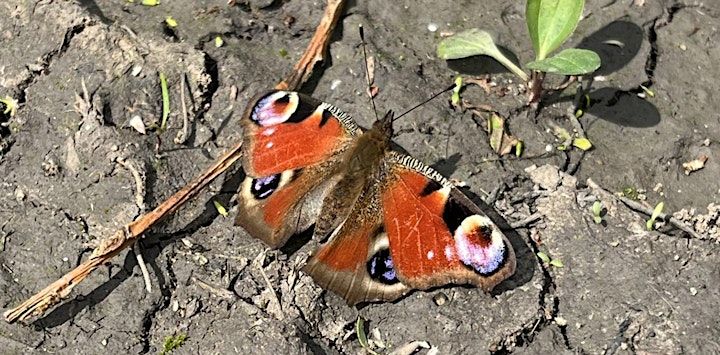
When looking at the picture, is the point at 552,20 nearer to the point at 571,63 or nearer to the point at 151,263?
the point at 571,63

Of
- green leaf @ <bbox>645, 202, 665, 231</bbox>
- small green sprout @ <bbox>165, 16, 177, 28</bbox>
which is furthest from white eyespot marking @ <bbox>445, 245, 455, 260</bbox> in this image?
small green sprout @ <bbox>165, 16, 177, 28</bbox>

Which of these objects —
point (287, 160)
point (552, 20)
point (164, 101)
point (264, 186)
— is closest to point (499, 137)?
point (552, 20)

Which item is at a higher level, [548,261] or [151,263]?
[151,263]

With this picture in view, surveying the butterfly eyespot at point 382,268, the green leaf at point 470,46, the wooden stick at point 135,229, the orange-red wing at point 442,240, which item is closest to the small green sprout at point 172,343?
the wooden stick at point 135,229

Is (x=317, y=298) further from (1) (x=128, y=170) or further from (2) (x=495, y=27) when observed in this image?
(2) (x=495, y=27)

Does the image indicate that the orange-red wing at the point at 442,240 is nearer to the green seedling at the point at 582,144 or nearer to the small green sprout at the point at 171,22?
the green seedling at the point at 582,144
